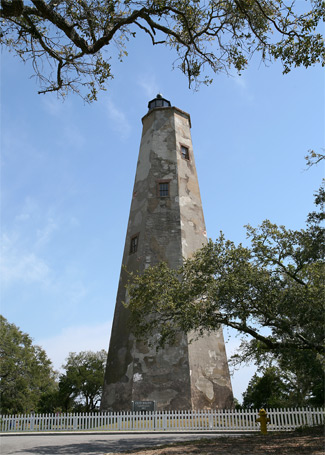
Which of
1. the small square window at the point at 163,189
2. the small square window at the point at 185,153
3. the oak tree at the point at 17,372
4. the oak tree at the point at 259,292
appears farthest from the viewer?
the oak tree at the point at 17,372

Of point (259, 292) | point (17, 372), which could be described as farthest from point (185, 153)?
point (17, 372)

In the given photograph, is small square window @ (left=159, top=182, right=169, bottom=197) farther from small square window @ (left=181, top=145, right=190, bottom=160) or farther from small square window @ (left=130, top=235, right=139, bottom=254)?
small square window @ (left=130, top=235, right=139, bottom=254)

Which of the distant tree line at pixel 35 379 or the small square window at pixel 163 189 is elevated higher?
the small square window at pixel 163 189

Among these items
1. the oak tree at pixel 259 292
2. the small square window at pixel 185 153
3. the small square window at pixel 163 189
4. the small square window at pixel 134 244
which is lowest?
the oak tree at pixel 259 292

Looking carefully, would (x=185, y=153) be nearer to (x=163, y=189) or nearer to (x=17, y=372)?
(x=163, y=189)

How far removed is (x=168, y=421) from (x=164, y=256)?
8127 mm

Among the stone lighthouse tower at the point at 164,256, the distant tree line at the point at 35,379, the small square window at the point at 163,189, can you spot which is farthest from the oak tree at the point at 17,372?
the small square window at the point at 163,189

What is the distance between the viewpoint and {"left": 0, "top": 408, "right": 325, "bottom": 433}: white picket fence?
1583cm

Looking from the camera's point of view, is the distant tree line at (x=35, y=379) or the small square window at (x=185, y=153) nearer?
the small square window at (x=185, y=153)

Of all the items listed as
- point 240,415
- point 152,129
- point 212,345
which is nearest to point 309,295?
point 240,415

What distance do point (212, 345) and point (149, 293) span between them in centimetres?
672

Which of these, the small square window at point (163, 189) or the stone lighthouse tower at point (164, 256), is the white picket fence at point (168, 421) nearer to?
the stone lighthouse tower at point (164, 256)

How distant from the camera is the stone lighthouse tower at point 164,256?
18656 mm

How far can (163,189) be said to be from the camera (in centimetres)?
2370
